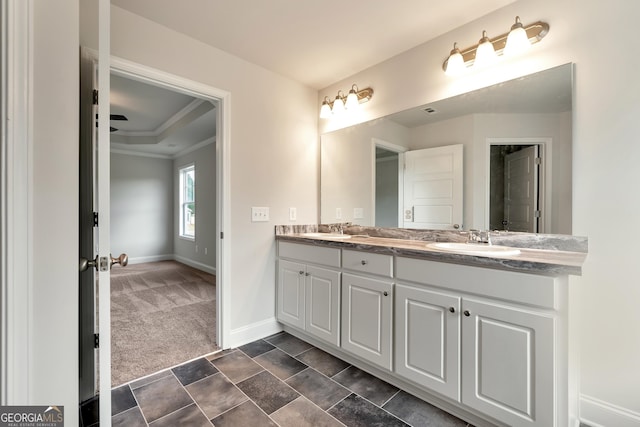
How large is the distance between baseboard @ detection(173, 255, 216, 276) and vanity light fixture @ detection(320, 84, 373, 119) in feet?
11.6

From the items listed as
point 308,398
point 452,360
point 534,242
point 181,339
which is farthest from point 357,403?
point 181,339

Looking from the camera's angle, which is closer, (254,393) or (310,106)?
(254,393)

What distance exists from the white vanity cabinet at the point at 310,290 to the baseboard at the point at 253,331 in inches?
4.1

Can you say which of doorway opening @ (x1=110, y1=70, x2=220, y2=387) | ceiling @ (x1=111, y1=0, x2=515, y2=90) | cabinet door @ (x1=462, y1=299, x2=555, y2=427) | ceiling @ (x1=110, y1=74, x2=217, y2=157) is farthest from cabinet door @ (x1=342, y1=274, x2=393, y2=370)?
ceiling @ (x1=110, y1=74, x2=217, y2=157)

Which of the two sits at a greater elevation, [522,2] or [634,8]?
[522,2]

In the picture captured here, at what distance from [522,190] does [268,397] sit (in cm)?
201

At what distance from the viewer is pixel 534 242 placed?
5.53ft

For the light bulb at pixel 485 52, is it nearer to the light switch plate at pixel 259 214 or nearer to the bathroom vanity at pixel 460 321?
the bathroom vanity at pixel 460 321

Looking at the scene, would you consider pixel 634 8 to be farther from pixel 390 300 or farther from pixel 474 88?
pixel 390 300

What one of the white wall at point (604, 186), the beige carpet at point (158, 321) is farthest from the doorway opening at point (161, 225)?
the white wall at point (604, 186)

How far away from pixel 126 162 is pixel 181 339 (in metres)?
4.86

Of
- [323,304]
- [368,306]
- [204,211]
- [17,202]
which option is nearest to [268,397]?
[323,304]

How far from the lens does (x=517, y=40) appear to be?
5.27 feet

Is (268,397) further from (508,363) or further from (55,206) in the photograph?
(55,206)
